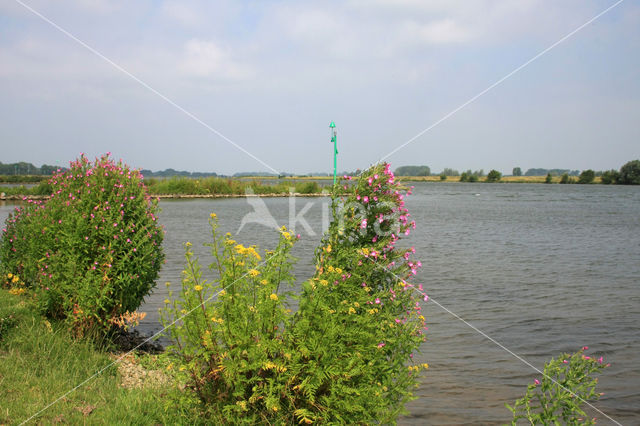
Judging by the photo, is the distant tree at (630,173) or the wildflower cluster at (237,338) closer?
the wildflower cluster at (237,338)

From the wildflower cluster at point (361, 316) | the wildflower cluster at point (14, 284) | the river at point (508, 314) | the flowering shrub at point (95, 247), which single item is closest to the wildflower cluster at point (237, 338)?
the wildflower cluster at point (361, 316)

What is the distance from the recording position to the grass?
15.0 feet

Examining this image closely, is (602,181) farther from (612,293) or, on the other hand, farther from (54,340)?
(54,340)

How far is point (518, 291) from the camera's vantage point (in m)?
13.7

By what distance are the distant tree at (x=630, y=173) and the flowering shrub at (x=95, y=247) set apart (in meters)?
184

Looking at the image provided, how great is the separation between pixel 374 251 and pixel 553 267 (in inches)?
596

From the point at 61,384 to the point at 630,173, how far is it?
617 ft

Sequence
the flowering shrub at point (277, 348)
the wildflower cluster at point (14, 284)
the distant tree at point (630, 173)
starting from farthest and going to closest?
the distant tree at point (630, 173) < the wildflower cluster at point (14, 284) < the flowering shrub at point (277, 348)

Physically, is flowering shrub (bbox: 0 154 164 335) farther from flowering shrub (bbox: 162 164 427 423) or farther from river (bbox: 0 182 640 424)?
flowering shrub (bbox: 162 164 427 423)

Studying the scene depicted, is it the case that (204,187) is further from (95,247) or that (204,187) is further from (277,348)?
(277,348)

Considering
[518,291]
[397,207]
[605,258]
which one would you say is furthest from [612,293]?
[397,207]

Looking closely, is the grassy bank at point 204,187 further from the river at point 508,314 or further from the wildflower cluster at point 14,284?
the wildflower cluster at point 14,284

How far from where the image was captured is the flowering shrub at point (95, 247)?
7055 millimetres

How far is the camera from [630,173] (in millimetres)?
160750
